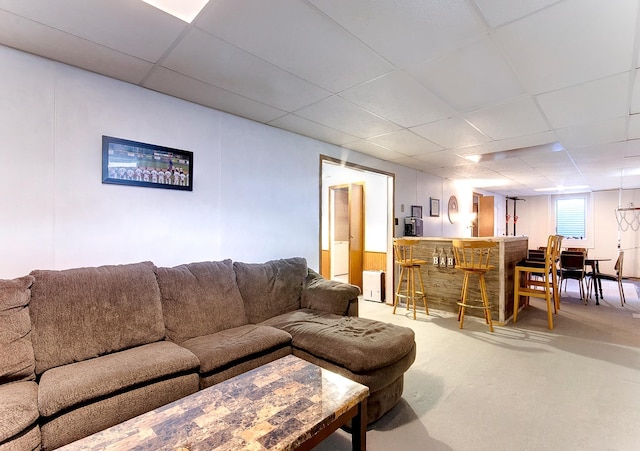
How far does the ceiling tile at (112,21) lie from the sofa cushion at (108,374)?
1902 millimetres

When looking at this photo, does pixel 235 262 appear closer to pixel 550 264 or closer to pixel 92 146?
pixel 92 146

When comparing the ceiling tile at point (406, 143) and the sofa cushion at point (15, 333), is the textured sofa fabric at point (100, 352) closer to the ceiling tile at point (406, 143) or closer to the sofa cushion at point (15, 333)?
the sofa cushion at point (15, 333)

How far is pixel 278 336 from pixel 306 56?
1.96 metres

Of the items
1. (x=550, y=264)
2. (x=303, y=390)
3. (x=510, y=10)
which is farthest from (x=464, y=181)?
(x=303, y=390)

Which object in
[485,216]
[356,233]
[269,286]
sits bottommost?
[269,286]

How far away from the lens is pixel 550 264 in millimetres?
4211

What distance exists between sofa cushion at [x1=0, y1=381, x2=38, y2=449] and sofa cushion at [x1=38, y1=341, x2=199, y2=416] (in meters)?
0.04

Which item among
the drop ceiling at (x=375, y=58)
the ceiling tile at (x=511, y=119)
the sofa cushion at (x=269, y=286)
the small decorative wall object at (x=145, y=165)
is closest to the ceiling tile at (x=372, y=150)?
the drop ceiling at (x=375, y=58)

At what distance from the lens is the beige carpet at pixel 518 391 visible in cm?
182

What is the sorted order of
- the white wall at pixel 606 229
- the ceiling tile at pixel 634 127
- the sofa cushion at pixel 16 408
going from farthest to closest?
the white wall at pixel 606 229
the ceiling tile at pixel 634 127
the sofa cushion at pixel 16 408

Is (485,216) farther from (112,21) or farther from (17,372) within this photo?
(17,372)

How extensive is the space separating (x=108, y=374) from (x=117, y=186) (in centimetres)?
139

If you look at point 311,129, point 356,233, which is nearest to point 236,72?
point 311,129

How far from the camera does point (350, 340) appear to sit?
2.10 metres
